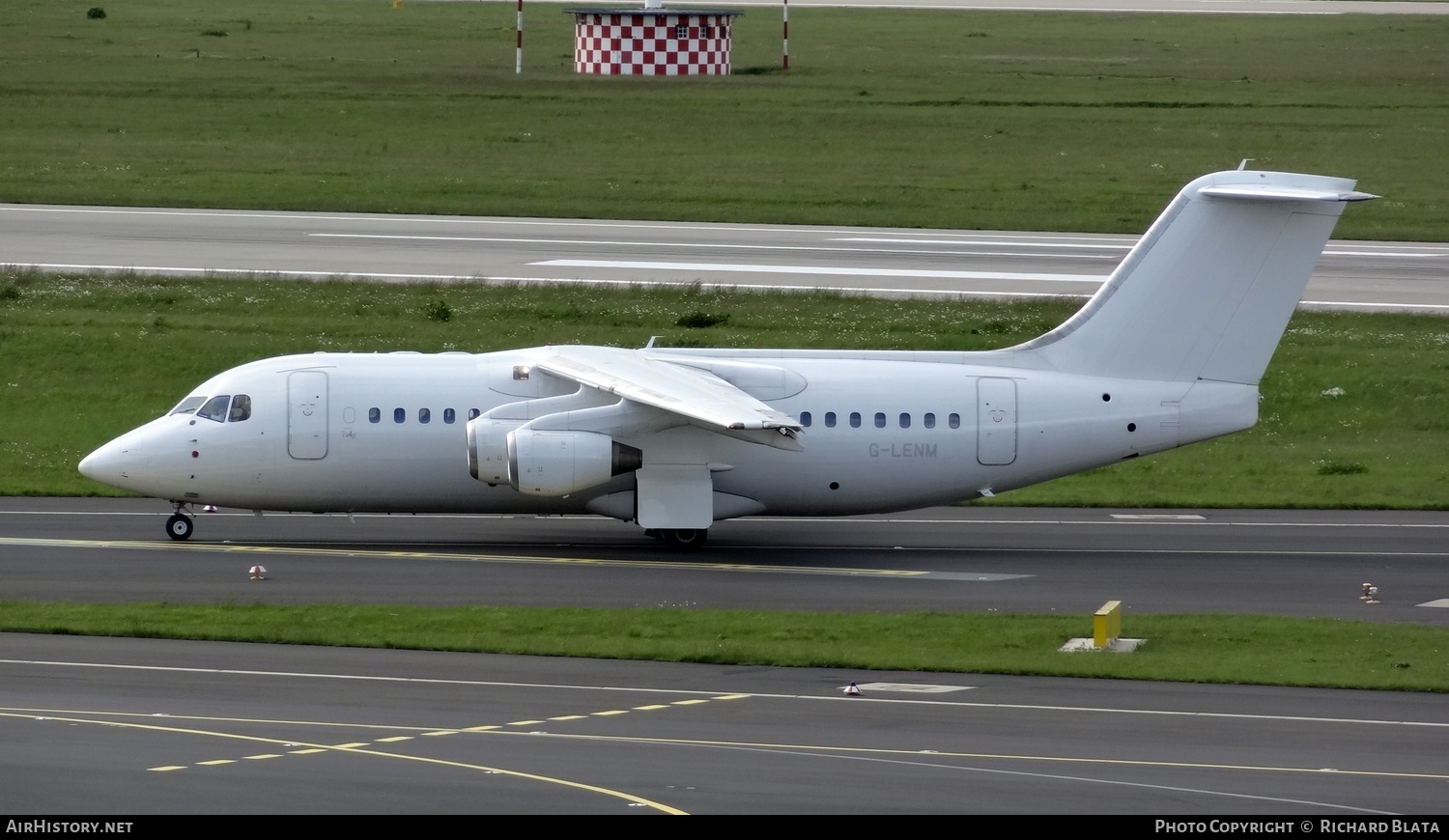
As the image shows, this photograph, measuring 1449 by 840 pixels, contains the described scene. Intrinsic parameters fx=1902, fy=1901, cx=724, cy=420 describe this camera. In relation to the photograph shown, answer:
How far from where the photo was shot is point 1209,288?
102ft

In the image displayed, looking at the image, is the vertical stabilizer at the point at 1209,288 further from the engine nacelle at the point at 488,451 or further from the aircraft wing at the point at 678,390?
the engine nacelle at the point at 488,451

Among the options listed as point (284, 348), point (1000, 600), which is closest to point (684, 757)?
point (1000, 600)

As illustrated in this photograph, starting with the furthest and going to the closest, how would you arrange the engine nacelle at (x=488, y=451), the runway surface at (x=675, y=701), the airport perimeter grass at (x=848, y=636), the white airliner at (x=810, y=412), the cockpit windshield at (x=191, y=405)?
the cockpit windshield at (x=191, y=405) < the white airliner at (x=810, y=412) < the engine nacelle at (x=488, y=451) < the airport perimeter grass at (x=848, y=636) < the runway surface at (x=675, y=701)

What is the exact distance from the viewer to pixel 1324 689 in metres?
21.9

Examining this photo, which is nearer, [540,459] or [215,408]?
[540,459]

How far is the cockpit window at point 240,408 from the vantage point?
30672 millimetres

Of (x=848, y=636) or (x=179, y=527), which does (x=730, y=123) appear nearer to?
(x=179, y=527)

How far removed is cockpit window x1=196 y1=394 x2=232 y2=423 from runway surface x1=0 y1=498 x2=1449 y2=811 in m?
2.11

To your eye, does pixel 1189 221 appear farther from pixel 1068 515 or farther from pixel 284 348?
pixel 284 348

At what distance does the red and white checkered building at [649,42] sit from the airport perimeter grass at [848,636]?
65.0m

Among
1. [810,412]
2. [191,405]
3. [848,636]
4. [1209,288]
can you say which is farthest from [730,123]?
[848,636]

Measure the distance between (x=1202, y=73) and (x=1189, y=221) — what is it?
217ft

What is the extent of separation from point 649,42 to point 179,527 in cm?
6114

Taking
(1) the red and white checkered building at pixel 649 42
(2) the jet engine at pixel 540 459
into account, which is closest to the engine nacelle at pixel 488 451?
(2) the jet engine at pixel 540 459
